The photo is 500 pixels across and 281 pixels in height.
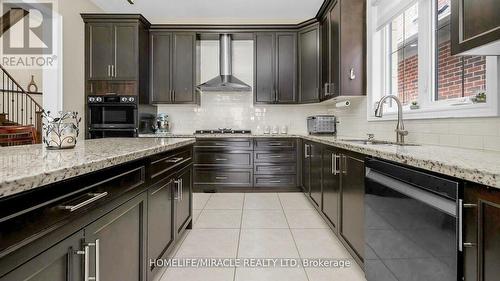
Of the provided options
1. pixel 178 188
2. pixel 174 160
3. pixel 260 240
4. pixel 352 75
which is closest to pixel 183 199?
pixel 178 188

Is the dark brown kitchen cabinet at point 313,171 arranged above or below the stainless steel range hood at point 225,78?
below

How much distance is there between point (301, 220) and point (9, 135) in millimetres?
2654

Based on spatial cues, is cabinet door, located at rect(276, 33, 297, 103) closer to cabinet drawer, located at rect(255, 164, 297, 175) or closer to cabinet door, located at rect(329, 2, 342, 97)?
cabinet door, located at rect(329, 2, 342, 97)

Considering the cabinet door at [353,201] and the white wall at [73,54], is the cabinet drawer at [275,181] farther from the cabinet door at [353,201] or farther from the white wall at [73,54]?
the white wall at [73,54]

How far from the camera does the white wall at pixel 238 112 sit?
16.5 ft

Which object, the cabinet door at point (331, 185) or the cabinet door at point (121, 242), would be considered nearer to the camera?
the cabinet door at point (121, 242)

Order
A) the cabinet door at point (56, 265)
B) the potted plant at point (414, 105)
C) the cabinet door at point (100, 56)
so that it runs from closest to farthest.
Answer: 1. the cabinet door at point (56, 265)
2. the potted plant at point (414, 105)
3. the cabinet door at point (100, 56)

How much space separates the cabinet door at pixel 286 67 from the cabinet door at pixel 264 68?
3.2 inches

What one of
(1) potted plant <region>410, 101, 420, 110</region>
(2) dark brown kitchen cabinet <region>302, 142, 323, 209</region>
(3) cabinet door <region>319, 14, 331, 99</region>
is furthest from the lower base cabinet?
(3) cabinet door <region>319, 14, 331, 99</region>

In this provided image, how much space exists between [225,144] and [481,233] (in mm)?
3680

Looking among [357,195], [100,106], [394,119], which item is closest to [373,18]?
[394,119]

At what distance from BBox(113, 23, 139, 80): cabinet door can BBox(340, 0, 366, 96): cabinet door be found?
2.96 metres

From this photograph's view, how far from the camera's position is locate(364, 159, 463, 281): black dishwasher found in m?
0.99

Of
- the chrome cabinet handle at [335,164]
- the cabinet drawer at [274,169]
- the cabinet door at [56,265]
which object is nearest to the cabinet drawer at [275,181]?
the cabinet drawer at [274,169]
